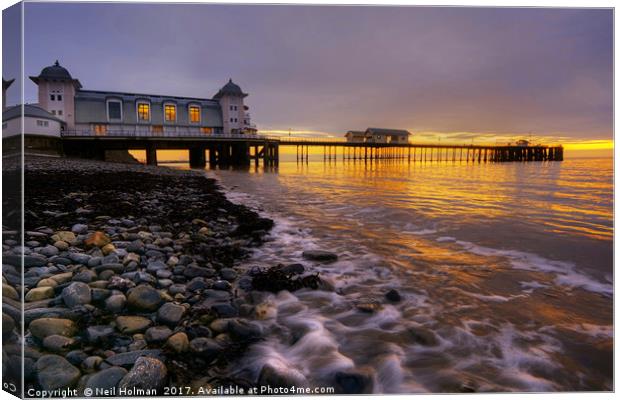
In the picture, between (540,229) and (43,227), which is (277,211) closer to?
(43,227)

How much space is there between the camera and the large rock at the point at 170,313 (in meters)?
2.63

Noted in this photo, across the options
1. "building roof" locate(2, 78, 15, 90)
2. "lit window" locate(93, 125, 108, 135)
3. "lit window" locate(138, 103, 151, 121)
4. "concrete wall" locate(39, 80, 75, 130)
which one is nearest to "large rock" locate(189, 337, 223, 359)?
"building roof" locate(2, 78, 15, 90)

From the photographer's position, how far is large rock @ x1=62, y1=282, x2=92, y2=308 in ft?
8.99

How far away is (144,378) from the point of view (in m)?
2.06

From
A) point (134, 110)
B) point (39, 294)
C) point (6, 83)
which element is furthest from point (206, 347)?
point (134, 110)

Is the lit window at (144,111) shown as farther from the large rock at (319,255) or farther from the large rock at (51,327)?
the large rock at (51,327)

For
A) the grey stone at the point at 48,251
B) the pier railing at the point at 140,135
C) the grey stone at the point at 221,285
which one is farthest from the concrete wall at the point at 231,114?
the grey stone at the point at 221,285

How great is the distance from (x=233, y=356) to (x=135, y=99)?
116ft

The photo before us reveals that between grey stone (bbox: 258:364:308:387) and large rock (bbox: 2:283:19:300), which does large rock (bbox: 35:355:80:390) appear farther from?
grey stone (bbox: 258:364:308:387)

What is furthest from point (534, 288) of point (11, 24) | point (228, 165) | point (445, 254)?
point (228, 165)

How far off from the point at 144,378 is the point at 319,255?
2859 millimetres

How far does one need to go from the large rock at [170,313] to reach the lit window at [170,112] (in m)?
33.5

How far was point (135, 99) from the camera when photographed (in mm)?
32219

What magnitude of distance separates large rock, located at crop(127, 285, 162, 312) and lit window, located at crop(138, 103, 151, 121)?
3302cm
